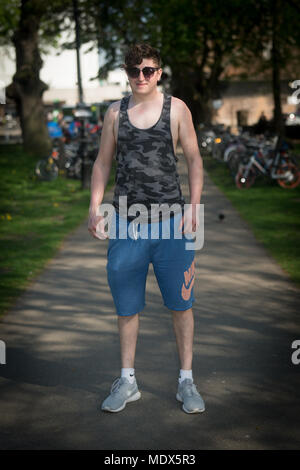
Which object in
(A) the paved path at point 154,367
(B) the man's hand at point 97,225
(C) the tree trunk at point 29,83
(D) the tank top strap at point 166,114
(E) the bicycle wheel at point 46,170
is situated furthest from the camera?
(C) the tree trunk at point 29,83

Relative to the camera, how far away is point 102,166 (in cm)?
387

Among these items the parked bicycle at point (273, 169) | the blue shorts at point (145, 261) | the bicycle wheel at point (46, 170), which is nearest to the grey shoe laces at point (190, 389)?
the blue shorts at point (145, 261)

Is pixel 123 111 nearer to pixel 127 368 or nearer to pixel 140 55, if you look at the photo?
pixel 140 55

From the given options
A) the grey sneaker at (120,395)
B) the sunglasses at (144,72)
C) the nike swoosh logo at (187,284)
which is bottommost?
the grey sneaker at (120,395)

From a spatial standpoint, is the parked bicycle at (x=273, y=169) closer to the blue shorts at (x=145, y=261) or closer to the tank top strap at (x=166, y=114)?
the blue shorts at (x=145, y=261)

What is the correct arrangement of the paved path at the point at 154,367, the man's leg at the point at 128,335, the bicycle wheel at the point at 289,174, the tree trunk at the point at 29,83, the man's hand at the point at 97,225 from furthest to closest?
the tree trunk at the point at 29,83 < the bicycle wheel at the point at 289,174 < the man's leg at the point at 128,335 < the man's hand at the point at 97,225 < the paved path at the point at 154,367

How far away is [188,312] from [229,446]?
874 mm

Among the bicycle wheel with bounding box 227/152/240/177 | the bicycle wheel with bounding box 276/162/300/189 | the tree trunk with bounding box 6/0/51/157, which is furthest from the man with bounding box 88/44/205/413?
the tree trunk with bounding box 6/0/51/157

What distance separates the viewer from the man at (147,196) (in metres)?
3.65

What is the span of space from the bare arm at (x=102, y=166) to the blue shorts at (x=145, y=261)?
0.46ft

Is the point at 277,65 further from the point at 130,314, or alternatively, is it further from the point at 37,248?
the point at 130,314

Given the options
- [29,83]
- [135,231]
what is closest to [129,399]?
[135,231]

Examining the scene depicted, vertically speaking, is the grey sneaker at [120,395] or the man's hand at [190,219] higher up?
the man's hand at [190,219]

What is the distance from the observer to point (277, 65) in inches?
793
